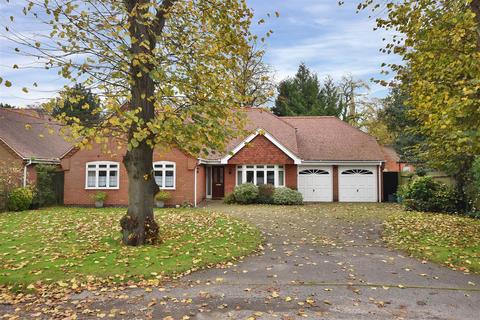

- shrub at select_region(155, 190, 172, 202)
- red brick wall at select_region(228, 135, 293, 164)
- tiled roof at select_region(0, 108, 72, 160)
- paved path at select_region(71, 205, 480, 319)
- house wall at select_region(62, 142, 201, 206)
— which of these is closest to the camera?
paved path at select_region(71, 205, 480, 319)

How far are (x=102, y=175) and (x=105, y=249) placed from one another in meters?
14.3

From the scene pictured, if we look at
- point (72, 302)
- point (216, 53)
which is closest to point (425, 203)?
point (216, 53)

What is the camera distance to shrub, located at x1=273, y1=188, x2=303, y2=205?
78.1 feet

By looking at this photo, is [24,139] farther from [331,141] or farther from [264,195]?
[331,141]

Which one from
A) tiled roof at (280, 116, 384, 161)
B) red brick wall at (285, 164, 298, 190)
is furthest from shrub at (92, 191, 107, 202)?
tiled roof at (280, 116, 384, 161)

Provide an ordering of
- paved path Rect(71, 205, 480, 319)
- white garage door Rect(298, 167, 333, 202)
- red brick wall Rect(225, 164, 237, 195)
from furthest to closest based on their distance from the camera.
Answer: white garage door Rect(298, 167, 333, 202) < red brick wall Rect(225, 164, 237, 195) < paved path Rect(71, 205, 480, 319)

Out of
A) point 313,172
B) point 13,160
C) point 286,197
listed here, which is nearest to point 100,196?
point 13,160

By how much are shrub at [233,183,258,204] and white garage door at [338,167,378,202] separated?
252 inches

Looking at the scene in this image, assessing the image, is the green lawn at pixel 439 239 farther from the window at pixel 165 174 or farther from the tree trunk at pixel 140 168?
the window at pixel 165 174

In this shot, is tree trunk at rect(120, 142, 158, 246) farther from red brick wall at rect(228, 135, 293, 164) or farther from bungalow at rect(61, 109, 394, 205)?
red brick wall at rect(228, 135, 293, 164)

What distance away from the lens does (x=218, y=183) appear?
89.4 feet

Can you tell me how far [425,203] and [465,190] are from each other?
188cm

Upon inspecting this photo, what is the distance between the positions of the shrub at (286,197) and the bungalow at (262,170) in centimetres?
184

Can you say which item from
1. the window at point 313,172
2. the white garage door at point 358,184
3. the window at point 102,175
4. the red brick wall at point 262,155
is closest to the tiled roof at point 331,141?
the window at point 313,172
